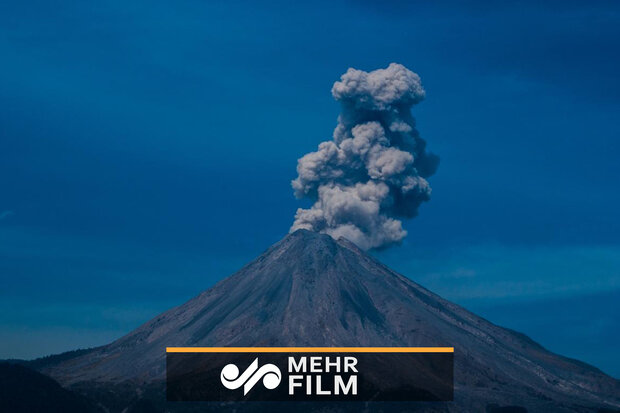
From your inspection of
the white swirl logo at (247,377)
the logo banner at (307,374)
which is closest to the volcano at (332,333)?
the logo banner at (307,374)

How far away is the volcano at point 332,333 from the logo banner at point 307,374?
2924 mm

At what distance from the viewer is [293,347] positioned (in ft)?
524

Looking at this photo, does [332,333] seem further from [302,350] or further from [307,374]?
[307,374]

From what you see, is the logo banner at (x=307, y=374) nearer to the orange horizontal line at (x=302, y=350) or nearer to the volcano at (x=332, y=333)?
the orange horizontal line at (x=302, y=350)

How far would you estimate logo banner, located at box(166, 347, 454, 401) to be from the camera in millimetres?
146500

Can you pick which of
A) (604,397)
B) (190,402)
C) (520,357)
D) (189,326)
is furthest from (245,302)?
(604,397)

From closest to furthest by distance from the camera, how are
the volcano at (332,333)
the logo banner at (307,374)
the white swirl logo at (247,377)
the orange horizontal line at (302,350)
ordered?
the logo banner at (307,374) → the white swirl logo at (247,377) → the orange horizontal line at (302,350) → the volcano at (332,333)

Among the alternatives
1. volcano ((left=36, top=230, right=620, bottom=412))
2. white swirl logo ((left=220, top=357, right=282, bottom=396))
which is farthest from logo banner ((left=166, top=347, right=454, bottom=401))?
volcano ((left=36, top=230, right=620, bottom=412))

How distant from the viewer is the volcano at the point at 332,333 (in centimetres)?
16188

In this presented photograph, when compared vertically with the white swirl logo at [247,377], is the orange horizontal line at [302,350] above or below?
above

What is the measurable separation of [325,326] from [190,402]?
32.0 metres

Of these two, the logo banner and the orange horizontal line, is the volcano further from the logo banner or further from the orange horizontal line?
the logo banner

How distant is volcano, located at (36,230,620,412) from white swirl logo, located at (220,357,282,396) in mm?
8081

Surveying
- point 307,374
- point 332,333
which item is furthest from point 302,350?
point 332,333
